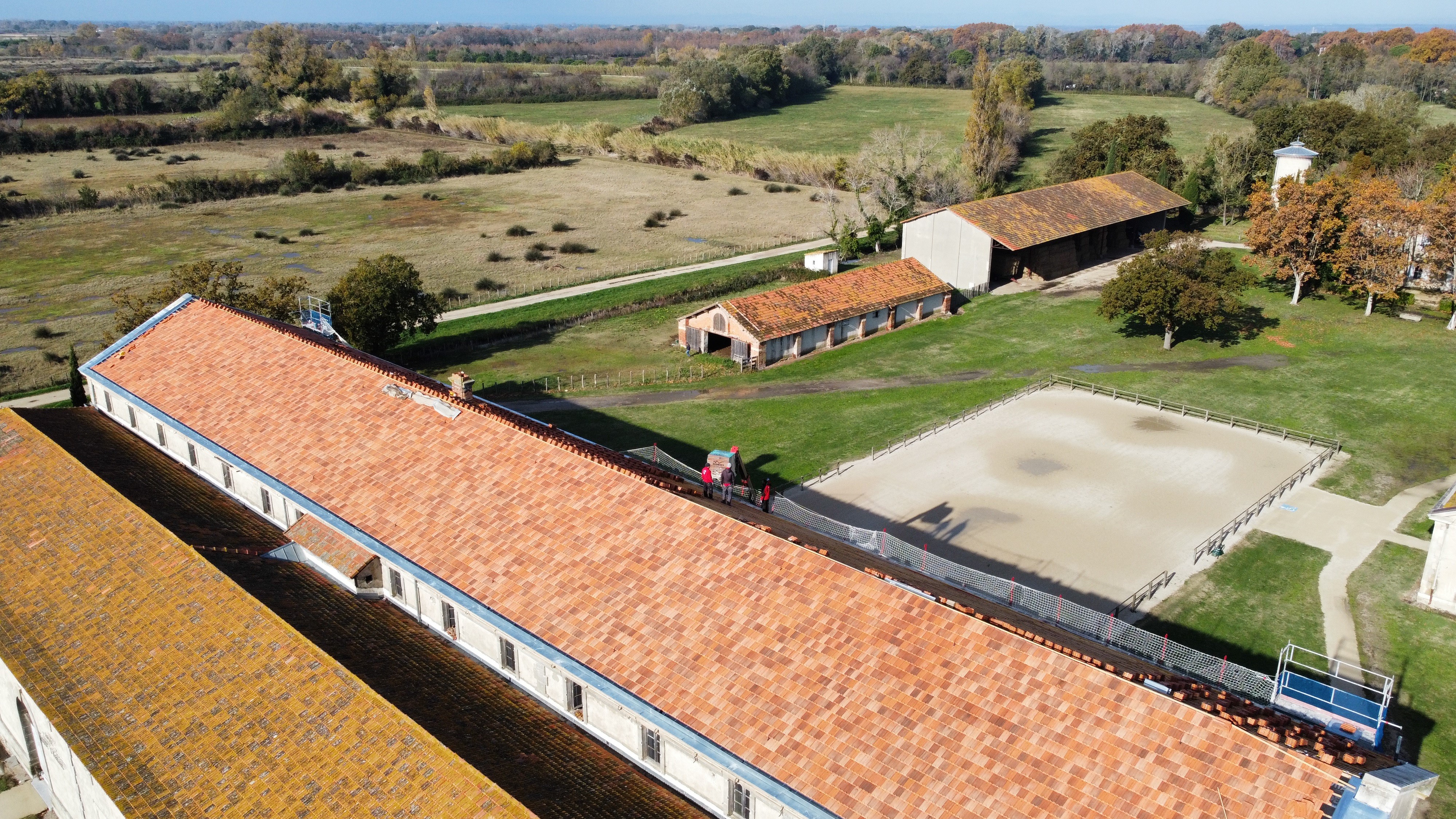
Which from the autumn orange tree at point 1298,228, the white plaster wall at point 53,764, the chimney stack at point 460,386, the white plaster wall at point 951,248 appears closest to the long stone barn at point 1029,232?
the white plaster wall at point 951,248

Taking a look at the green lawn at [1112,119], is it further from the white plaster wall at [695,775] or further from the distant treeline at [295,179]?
the white plaster wall at [695,775]

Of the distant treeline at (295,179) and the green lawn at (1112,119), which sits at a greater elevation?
the green lawn at (1112,119)

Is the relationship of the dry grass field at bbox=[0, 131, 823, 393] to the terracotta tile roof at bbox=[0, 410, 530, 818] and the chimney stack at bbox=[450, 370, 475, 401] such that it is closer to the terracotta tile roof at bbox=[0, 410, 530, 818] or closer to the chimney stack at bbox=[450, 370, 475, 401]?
the terracotta tile roof at bbox=[0, 410, 530, 818]

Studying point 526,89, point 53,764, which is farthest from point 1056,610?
point 526,89

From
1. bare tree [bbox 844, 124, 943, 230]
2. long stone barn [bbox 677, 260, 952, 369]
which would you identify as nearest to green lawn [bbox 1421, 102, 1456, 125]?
bare tree [bbox 844, 124, 943, 230]

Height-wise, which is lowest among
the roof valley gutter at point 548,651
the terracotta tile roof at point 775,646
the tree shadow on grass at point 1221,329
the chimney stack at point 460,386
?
the tree shadow on grass at point 1221,329

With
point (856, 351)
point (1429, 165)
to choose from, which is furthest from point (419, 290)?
point (1429, 165)

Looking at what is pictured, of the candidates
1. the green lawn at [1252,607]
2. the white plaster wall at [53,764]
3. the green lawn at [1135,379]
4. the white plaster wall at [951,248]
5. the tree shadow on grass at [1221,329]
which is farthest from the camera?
the white plaster wall at [951,248]

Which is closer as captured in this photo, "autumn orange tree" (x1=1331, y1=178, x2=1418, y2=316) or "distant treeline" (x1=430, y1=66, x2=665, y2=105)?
"autumn orange tree" (x1=1331, y1=178, x2=1418, y2=316)
